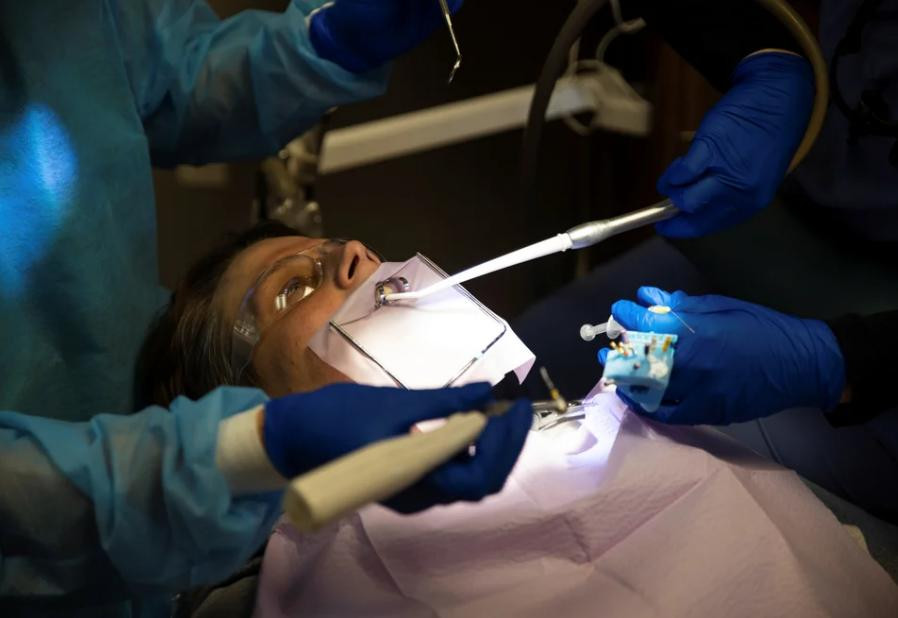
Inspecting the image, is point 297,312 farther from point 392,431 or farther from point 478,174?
point 478,174

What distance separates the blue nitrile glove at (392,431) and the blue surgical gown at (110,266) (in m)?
0.08

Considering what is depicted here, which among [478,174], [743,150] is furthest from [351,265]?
[478,174]

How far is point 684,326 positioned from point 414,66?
1534mm

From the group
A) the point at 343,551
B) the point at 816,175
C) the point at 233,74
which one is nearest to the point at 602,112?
the point at 816,175

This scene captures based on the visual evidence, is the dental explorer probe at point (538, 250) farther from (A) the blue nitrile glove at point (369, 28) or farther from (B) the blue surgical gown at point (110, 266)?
(A) the blue nitrile glove at point (369, 28)

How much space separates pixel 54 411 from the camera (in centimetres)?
130

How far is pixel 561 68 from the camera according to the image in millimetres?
1733

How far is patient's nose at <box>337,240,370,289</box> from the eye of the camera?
1271 millimetres

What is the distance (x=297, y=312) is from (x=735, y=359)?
0.66 m

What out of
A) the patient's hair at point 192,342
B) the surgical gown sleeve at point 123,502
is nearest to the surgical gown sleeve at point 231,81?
the patient's hair at point 192,342

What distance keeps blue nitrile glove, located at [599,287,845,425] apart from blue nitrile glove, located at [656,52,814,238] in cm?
16

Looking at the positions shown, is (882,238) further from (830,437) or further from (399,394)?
(399,394)

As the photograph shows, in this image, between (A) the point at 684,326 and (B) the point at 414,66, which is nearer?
(A) the point at 684,326

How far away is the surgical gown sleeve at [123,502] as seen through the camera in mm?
913
